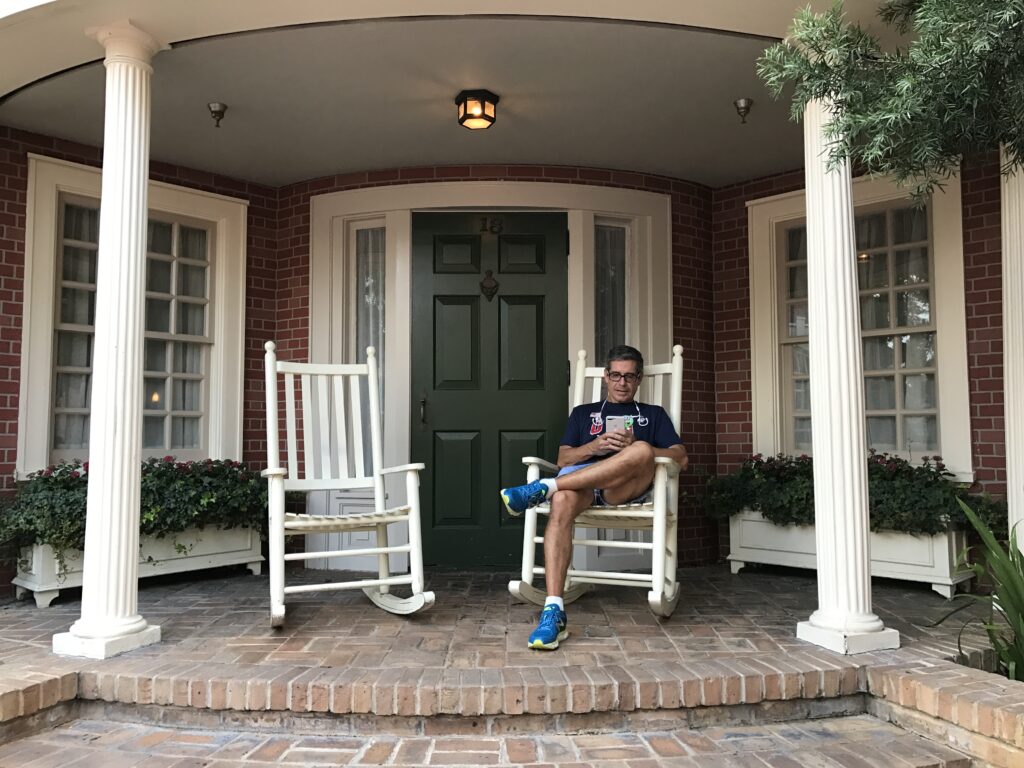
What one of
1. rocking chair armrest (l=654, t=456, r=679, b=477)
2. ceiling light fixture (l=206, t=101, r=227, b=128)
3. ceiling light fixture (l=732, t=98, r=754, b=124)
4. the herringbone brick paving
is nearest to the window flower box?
the herringbone brick paving

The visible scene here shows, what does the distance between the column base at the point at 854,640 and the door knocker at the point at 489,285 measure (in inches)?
100

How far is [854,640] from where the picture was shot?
101 inches

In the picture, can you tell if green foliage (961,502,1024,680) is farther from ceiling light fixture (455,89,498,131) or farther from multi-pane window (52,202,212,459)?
multi-pane window (52,202,212,459)

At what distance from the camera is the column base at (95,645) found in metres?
2.56

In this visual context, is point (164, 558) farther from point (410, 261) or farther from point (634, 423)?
point (634, 423)

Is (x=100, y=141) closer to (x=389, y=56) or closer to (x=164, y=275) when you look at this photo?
(x=164, y=275)

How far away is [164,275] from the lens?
14.6ft

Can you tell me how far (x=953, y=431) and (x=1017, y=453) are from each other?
3.19 ft

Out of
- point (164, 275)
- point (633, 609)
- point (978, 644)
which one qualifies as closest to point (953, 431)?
point (978, 644)

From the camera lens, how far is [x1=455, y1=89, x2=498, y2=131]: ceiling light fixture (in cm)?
347

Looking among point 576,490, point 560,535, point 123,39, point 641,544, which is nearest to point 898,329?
point 641,544

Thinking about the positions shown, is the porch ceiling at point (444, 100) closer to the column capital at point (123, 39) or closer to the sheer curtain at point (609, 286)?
the column capital at point (123, 39)

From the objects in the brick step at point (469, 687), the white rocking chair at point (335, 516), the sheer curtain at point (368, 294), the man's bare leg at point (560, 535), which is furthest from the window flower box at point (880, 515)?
the sheer curtain at point (368, 294)

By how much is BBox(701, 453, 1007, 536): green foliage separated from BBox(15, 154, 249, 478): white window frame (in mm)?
2947
